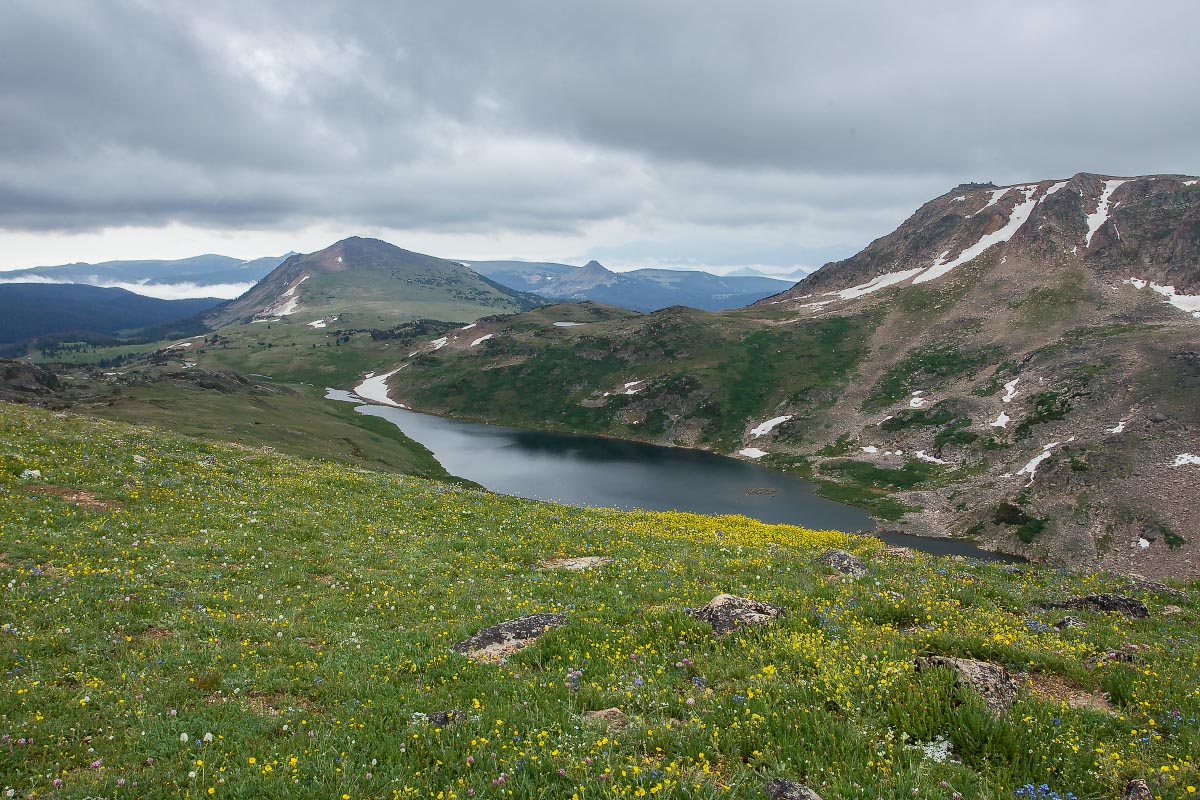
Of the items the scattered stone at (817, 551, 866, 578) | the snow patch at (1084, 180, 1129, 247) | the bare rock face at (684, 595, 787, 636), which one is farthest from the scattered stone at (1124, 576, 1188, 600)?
the snow patch at (1084, 180, 1129, 247)

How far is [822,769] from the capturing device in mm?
7062

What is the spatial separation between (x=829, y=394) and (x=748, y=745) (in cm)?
16426

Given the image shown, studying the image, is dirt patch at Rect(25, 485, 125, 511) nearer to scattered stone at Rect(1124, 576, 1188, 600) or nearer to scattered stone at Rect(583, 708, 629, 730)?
scattered stone at Rect(583, 708, 629, 730)

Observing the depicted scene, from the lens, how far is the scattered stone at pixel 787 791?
6.50 m

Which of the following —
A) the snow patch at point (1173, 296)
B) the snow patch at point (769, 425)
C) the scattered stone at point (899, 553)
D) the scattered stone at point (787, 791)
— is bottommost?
the snow patch at point (769, 425)

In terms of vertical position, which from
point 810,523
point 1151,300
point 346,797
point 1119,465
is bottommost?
point 810,523

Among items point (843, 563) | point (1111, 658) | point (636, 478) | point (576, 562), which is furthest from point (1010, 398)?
point (1111, 658)

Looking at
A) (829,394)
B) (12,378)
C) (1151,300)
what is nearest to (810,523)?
(829,394)

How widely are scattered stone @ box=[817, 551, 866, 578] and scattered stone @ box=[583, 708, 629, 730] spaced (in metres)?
10.6

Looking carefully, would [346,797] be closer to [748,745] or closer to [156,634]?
[748,745]

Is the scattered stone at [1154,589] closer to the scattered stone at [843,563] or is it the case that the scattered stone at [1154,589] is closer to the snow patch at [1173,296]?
the scattered stone at [843,563]

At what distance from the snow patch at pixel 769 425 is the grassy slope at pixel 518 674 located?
135845 millimetres

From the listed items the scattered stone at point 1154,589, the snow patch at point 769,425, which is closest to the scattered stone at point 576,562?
the scattered stone at point 1154,589

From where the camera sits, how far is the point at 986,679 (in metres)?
8.76
